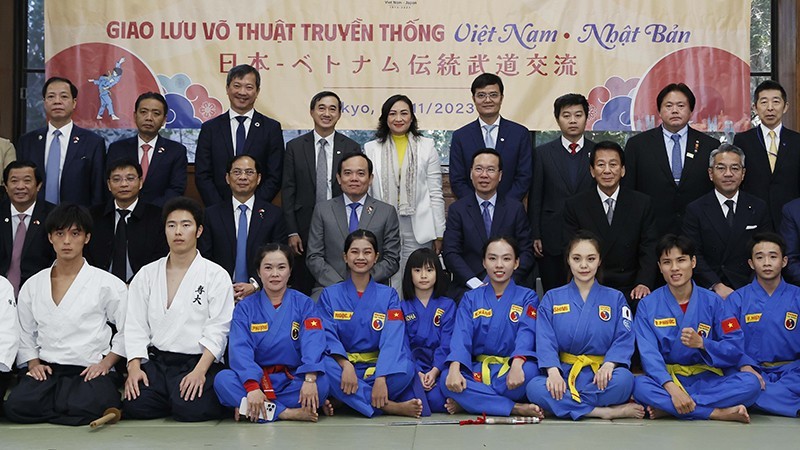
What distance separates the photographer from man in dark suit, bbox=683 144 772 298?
632 cm

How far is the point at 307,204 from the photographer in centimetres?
680

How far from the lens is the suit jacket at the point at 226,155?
22.4 feet

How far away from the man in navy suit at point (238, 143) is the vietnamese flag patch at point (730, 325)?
320cm

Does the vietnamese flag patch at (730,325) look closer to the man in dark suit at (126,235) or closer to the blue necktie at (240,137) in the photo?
the blue necktie at (240,137)

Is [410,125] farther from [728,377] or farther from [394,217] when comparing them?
[728,377]

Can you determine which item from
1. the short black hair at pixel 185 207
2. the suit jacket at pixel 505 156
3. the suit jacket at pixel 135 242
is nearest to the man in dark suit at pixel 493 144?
the suit jacket at pixel 505 156

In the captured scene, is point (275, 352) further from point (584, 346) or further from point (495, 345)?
point (584, 346)

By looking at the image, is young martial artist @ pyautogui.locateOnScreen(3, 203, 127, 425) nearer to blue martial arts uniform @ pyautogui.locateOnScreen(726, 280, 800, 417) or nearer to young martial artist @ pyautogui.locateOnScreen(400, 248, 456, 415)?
young martial artist @ pyautogui.locateOnScreen(400, 248, 456, 415)

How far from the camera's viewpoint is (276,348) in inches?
224

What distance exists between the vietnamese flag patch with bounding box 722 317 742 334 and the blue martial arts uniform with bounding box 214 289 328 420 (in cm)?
238

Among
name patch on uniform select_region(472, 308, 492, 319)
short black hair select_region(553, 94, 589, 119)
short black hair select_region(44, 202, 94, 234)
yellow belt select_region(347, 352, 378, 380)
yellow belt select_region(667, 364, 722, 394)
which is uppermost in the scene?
short black hair select_region(553, 94, 589, 119)

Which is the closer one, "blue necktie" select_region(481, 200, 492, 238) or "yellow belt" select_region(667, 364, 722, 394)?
"yellow belt" select_region(667, 364, 722, 394)

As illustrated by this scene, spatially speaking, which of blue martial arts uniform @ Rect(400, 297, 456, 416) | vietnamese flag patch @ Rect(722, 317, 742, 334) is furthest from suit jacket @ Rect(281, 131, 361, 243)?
vietnamese flag patch @ Rect(722, 317, 742, 334)

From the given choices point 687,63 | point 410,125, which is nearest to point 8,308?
point 410,125
